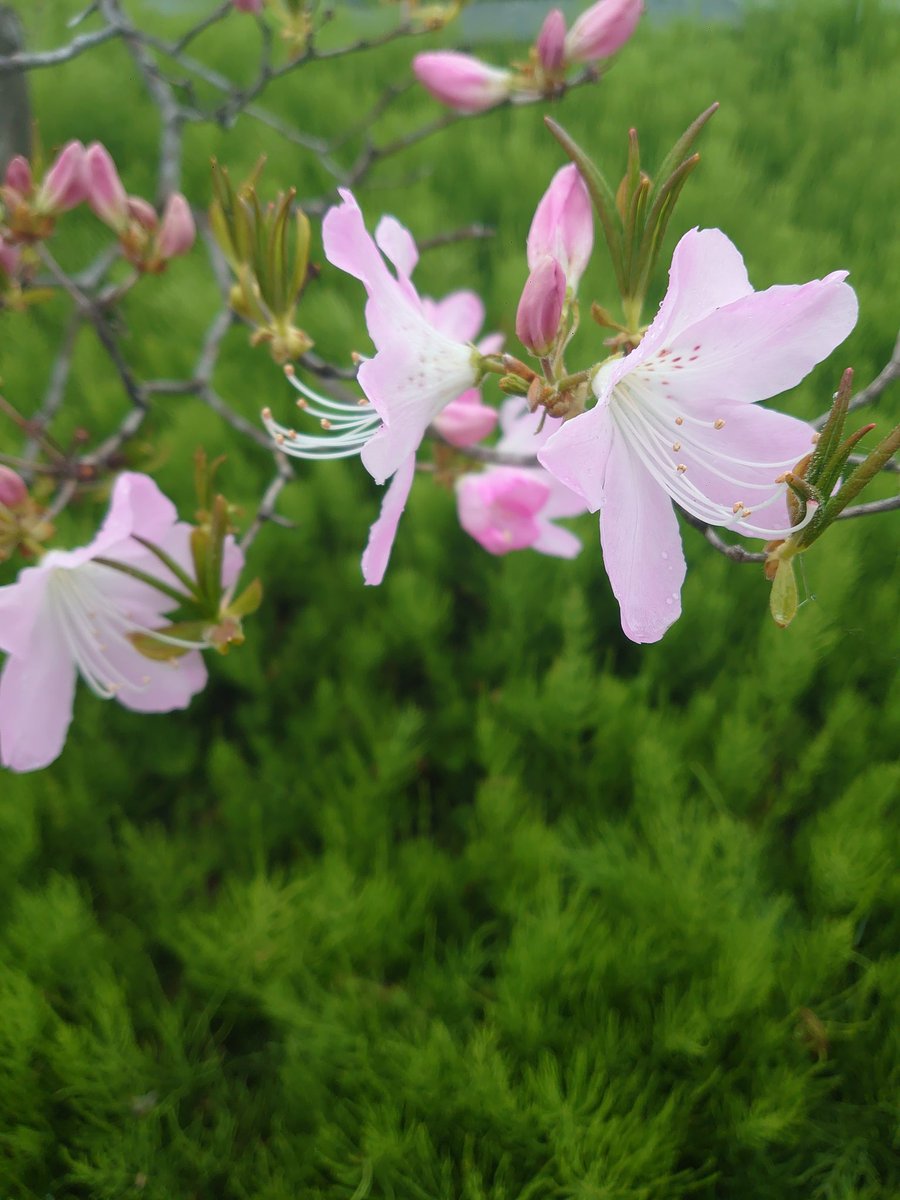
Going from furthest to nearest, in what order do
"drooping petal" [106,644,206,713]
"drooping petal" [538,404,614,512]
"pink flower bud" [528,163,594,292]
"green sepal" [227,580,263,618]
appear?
"drooping petal" [106,644,206,713] → "green sepal" [227,580,263,618] → "pink flower bud" [528,163,594,292] → "drooping petal" [538,404,614,512]

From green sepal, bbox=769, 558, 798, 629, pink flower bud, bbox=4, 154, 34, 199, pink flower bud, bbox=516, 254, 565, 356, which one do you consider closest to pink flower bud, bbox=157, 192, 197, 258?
pink flower bud, bbox=4, 154, 34, 199

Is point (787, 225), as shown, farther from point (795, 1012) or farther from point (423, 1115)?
point (423, 1115)

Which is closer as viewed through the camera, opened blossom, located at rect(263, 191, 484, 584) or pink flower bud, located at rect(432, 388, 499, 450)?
opened blossom, located at rect(263, 191, 484, 584)

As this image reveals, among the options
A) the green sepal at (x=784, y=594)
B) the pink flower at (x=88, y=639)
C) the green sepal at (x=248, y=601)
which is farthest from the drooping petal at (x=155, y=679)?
the green sepal at (x=784, y=594)

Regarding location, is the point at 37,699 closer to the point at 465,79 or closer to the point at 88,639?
the point at 88,639

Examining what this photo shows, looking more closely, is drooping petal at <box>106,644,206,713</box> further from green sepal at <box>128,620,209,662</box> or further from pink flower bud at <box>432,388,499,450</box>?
pink flower bud at <box>432,388,499,450</box>

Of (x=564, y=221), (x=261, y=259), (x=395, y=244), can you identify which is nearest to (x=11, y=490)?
(x=261, y=259)
